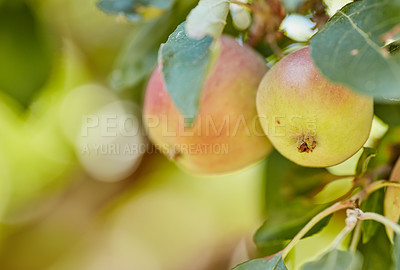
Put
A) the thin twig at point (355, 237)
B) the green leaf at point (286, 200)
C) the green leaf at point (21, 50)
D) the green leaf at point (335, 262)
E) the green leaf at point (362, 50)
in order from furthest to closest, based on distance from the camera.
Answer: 1. the green leaf at point (21, 50)
2. the green leaf at point (286, 200)
3. the thin twig at point (355, 237)
4. the green leaf at point (335, 262)
5. the green leaf at point (362, 50)

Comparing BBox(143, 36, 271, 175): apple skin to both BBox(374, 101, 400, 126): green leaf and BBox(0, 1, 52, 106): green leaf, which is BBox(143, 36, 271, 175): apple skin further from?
BBox(0, 1, 52, 106): green leaf

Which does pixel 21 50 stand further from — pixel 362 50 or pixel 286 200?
pixel 362 50

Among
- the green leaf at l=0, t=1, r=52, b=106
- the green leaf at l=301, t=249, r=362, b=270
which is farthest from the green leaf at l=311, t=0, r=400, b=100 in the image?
the green leaf at l=0, t=1, r=52, b=106

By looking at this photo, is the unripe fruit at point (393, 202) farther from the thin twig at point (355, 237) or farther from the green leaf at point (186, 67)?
the green leaf at point (186, 67)

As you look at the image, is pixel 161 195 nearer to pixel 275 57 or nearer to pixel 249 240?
pixel 249 240

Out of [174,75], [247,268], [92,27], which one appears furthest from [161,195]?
[174,75]

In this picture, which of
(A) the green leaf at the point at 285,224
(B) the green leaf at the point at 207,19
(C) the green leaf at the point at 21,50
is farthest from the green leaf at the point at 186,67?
(C) the green leaf at the point at 21,50
